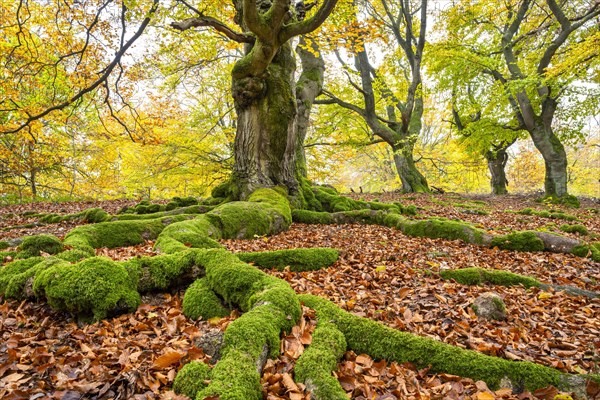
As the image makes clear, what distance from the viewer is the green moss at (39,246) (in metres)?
4.45

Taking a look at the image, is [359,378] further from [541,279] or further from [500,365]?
[541,279]

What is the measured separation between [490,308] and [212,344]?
9.94 feet

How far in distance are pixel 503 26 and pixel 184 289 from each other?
2243 cm

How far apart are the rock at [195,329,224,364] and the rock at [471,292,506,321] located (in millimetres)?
2857

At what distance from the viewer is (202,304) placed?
337 cm

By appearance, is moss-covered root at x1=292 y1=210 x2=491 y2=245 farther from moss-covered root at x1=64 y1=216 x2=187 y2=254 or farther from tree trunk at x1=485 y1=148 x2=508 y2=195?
tree trunk at x1=485 y1=148 x2=508 y2=195

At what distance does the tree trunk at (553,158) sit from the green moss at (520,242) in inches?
413

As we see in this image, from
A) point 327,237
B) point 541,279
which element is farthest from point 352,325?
point 327,237

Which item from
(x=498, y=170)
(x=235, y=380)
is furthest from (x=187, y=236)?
(x=498, y=170)

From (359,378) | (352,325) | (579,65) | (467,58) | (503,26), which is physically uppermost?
(503,26)

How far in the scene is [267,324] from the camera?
2.64 m

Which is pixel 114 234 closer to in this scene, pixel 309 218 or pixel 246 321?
pixel 246 321

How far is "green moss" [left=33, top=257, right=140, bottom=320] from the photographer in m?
3.10

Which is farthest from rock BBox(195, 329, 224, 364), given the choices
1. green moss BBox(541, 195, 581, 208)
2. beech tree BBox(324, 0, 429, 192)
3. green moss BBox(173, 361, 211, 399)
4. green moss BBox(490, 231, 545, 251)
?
green moss BBox(541, 195, 581, 208)
